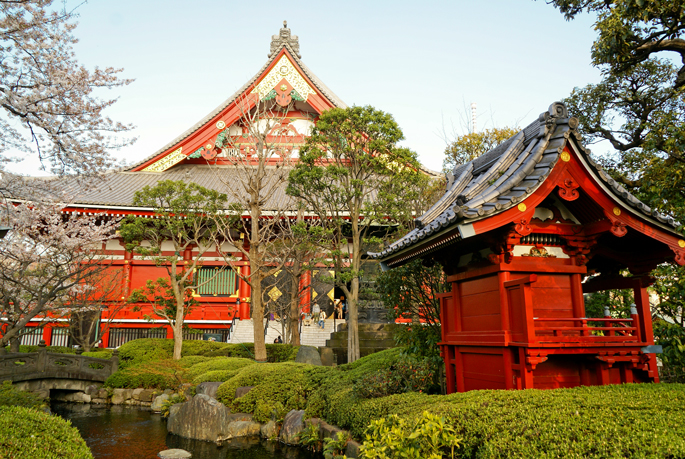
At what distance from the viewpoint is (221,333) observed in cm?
2009

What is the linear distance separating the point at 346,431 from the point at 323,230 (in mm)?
6240

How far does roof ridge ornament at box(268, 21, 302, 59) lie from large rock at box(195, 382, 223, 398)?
15798 millimetres

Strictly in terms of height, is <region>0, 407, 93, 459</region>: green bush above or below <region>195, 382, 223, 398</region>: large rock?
above

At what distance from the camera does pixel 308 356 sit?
45.7ft

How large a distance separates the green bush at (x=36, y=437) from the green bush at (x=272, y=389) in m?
4.91

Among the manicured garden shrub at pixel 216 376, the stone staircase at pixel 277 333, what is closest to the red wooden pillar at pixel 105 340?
the stone staircase at pixel 277 333

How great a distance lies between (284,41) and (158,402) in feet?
54.8

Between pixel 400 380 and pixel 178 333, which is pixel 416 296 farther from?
pixel 178 333

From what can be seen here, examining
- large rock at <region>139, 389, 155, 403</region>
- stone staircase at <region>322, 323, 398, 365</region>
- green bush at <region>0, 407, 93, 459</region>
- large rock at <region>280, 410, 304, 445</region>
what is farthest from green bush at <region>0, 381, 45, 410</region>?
stone staircase at <region>322, 323, 398, 365</region>

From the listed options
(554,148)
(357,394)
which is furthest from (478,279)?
(357,394)

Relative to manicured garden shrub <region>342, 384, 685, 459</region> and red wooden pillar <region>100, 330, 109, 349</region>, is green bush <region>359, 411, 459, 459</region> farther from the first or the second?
Answer: red wooden pillar <region>100, 330, 109, 349</region>

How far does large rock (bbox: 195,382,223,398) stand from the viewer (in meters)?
11.8

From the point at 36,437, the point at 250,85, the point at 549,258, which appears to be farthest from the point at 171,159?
the point at 549,258

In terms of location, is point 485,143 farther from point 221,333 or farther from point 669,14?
point 221,333
